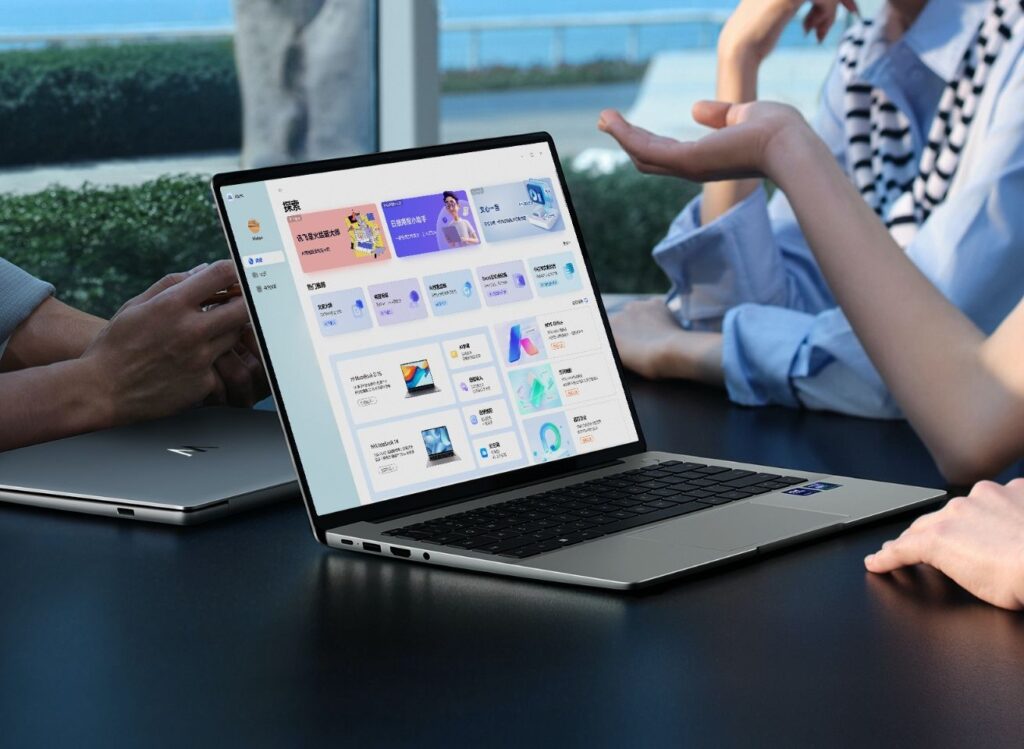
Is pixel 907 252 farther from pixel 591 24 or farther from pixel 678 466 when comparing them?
pixel 591 24

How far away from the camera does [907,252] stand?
139 cm

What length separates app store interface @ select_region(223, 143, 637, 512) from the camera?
91 centimetres

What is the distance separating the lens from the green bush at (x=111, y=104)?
8.73 feet

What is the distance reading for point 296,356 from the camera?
90 centimetres

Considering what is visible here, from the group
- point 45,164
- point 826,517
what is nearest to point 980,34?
point 826,517

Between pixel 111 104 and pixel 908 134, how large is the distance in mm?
1678

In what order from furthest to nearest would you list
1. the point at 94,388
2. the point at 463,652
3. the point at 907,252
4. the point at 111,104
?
1. the point at 111,104
2. the point at 907,252
3. the point at 94,388
4. the point at 463,652

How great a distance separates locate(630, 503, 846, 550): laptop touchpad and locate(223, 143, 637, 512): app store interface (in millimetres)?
131

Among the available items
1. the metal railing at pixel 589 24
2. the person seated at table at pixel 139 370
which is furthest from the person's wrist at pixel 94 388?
the metal railing at pixel 589 24

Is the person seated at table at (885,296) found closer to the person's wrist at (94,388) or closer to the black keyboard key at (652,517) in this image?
the black keyboard key at (652,517)

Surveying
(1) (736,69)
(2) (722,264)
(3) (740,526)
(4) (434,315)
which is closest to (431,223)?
(4) (434,315)

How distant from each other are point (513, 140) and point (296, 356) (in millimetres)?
270

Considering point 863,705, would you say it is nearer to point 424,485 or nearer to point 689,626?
point 689,626

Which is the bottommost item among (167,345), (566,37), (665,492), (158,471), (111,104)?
(665,492)
